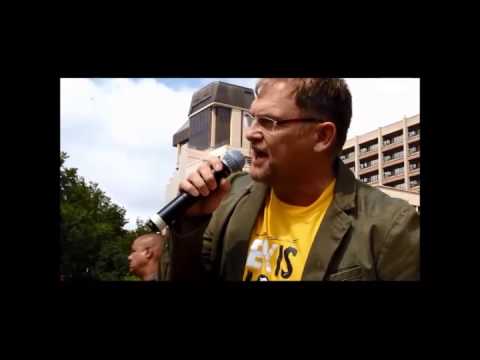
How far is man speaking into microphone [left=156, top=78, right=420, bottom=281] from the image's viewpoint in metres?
2.03

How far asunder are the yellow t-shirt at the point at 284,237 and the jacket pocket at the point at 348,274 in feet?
0.43

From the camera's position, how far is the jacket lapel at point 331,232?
6.79 feet

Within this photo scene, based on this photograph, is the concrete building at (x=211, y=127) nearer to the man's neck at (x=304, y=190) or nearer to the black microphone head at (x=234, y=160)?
the black microphone head at (x=234, y=160)

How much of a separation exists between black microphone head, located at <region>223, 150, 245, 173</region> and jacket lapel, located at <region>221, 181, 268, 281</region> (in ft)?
0.41

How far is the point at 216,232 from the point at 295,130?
52cm

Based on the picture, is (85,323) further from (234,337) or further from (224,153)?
(224,153)

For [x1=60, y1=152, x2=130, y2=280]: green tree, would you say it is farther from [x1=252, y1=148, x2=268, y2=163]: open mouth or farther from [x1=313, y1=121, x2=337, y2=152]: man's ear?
[x1=313, y1=121, x2=337, y2=152]: man's ear

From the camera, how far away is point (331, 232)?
208cm

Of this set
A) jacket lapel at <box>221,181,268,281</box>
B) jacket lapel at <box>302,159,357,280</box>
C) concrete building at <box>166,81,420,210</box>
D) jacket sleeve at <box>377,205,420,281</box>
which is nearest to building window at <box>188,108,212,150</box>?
concrete building at <box>166,81,420,210</box>

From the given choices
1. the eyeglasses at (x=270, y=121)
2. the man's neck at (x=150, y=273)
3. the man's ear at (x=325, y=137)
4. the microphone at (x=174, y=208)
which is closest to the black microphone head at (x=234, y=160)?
the microphone at (x=174, y=208)

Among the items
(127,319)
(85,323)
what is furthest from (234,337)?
(85,323)

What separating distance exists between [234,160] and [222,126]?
0.48 metres

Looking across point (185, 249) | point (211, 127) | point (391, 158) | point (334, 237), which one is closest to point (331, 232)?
point (334, 237)

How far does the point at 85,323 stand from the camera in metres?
2.81
